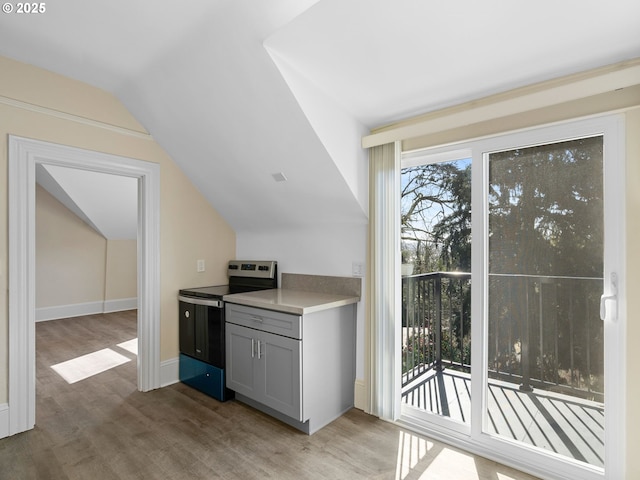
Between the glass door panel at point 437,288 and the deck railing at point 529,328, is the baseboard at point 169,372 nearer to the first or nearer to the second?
the glass door panel at point 437,288

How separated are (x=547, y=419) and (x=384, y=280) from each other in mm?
1252

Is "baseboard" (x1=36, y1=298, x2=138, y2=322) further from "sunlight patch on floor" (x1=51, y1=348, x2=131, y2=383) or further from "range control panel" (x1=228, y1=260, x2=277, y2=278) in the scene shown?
"range control panel" (x1=228, y1=260, x2=277, y2=278)

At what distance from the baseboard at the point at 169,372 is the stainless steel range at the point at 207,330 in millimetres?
47

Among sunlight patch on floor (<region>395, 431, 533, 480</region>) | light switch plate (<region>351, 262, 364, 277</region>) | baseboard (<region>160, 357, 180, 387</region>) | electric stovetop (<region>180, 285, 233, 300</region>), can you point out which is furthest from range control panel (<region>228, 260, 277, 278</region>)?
sunlight patch on floor (<region>395, 431, 533, 480</region>)

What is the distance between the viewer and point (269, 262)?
3314mm

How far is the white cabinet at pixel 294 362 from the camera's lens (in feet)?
7.63

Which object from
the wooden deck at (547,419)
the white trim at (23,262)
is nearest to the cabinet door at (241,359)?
the white trim at (23,262)

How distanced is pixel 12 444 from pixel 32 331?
0.69 m

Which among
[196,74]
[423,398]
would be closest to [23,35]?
[196,74]

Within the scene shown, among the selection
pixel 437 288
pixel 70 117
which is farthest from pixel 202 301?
pixel 437 288

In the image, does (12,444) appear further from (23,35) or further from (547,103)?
(547,103)

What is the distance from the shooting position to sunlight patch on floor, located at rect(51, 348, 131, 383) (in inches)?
131

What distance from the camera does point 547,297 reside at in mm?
2014

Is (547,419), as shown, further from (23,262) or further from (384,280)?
(23,262)
